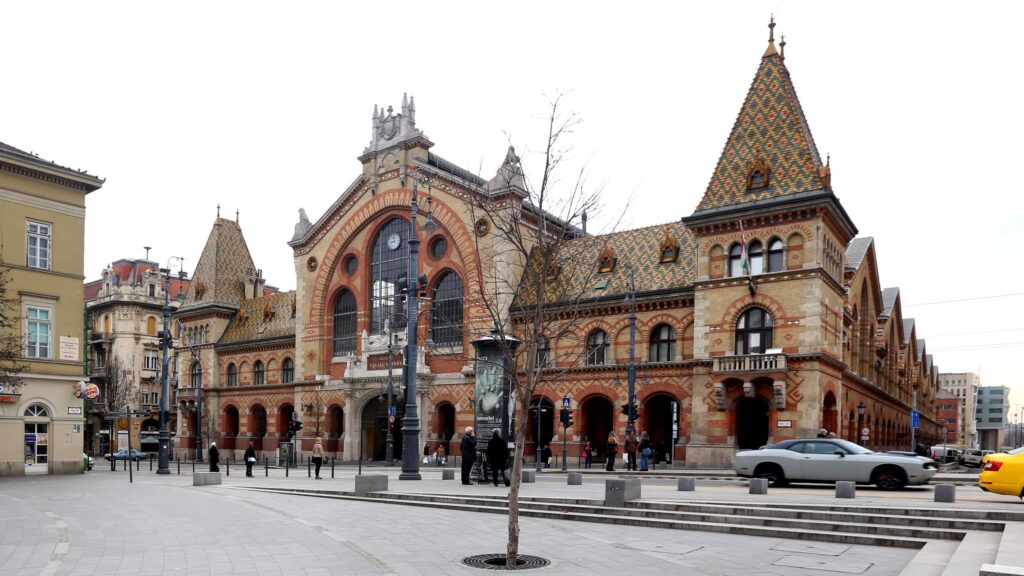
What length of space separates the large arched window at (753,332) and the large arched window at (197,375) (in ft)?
138

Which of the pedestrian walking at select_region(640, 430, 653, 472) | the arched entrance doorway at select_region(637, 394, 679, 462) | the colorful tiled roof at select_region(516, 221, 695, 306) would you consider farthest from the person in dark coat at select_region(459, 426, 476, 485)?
the arched entrance doorway at select_region(637, 394, 679, 462)

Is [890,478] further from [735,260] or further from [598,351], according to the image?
[598,351]

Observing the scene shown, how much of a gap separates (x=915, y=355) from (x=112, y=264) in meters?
79.7

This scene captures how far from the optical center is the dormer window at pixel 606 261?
42531 mm

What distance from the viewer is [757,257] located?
3491 cm

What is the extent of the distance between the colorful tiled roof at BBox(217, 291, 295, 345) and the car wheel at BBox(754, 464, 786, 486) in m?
39.8

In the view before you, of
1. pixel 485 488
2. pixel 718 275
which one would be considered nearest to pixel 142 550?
pixel 485 488

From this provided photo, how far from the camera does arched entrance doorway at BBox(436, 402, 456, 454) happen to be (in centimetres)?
4616

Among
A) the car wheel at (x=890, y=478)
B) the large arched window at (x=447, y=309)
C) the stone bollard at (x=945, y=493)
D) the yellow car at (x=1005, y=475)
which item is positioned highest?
the large arched window at (x=447, y=309)

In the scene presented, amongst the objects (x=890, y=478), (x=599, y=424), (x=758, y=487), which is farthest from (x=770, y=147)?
(x=758, y=487)

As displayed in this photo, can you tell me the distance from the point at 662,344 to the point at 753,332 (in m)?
5.45

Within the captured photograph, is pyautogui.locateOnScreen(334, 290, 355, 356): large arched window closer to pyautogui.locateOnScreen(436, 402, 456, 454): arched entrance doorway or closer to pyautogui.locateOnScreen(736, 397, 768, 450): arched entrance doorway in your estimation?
pyautogui.locateOnScreen(436, 402, 456, 454): arched entrance doorway

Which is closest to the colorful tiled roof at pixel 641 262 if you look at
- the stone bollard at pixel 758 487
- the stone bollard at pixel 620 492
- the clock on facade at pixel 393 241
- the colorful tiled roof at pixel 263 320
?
the clock on facade at pixel 393 241

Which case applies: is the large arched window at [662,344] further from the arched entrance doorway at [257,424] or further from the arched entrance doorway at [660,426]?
the arched entrance doorway at [257,424]
